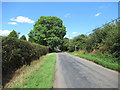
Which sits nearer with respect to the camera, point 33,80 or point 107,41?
Result: point 33,80

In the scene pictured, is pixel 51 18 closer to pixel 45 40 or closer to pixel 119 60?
pixel 45 40

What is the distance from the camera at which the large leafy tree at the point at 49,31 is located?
1362 inches

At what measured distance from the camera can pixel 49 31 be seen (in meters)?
34.9

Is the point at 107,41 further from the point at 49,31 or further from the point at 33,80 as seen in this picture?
the point at 49,31

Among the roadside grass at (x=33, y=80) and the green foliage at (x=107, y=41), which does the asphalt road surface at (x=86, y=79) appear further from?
the green foliage at (x=107, y=41)

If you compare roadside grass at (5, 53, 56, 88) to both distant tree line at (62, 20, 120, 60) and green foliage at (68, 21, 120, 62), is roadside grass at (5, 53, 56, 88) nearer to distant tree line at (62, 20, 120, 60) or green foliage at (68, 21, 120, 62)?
green foliage at (68, 21, 120, 62)

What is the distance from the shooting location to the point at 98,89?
4324mm

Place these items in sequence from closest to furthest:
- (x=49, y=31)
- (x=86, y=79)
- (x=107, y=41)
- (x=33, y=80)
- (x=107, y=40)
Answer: (x=33, y=80), (x=86, y=79), (x=107, y=41), (x=107, y=40), (x=49, y=31)

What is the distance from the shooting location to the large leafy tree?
113 ft

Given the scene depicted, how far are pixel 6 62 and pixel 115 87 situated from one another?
5.97m

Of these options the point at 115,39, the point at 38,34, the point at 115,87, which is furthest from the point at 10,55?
the point at 38,34

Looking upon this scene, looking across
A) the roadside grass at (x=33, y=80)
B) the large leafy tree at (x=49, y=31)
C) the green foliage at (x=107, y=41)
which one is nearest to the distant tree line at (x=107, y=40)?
the green foliage at (x=107, y=41)

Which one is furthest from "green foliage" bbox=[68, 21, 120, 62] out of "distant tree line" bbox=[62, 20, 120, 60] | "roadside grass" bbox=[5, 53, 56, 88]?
"roadside grass" bbox=[5, 53, 56, 88]

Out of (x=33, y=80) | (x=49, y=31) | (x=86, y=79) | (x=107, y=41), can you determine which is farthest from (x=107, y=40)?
(x=49, y=31)
